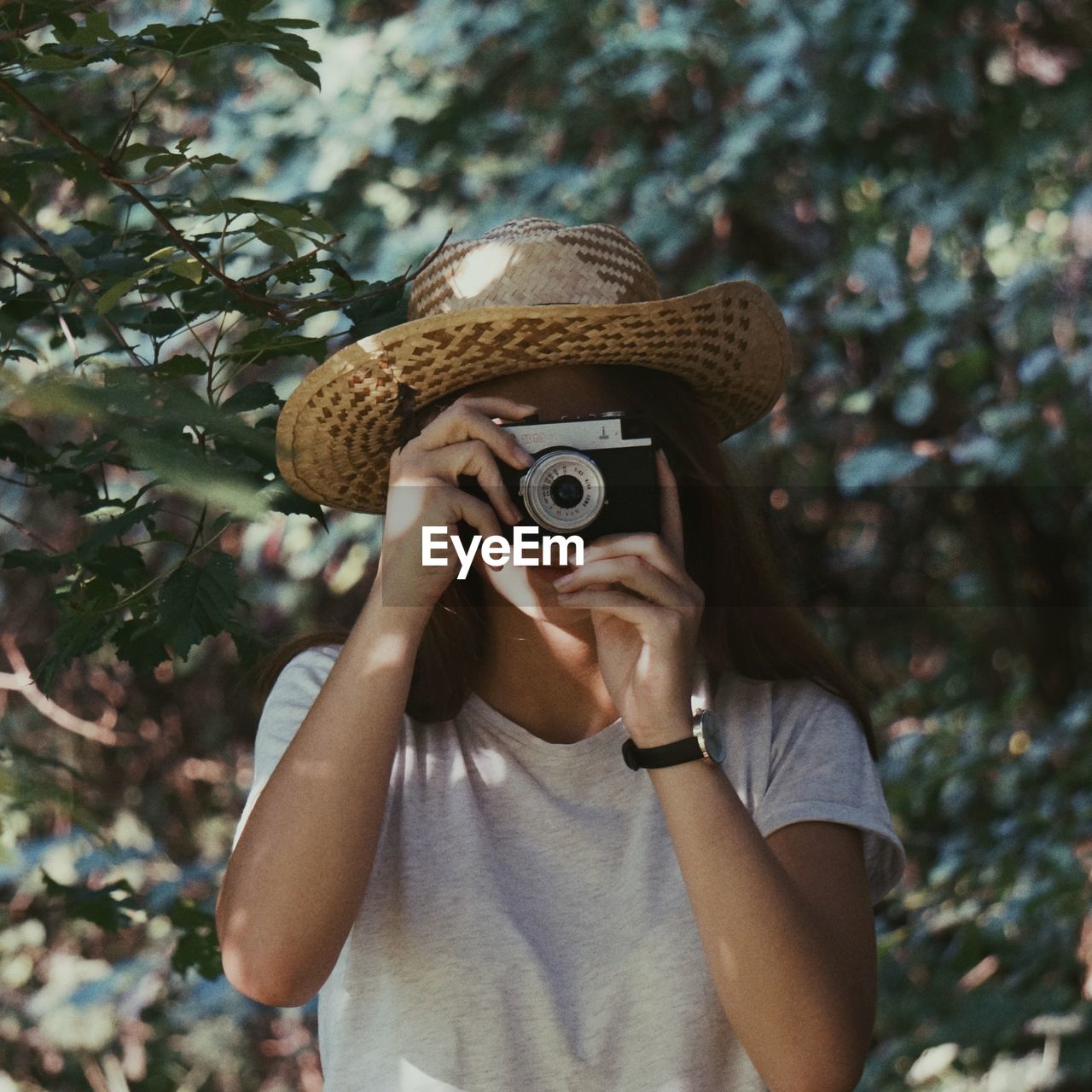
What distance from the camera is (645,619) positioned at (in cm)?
122

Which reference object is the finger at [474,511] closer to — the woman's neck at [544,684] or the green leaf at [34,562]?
the woman's neck at [544,684]

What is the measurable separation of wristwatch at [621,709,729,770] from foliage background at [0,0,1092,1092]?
112 cm

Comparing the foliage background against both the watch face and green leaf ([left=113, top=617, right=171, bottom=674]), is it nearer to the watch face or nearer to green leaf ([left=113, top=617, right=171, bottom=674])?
green leaf ([left=113, top=617, right=171, bottom=674])

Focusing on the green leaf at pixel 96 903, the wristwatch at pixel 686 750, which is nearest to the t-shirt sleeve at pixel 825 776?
the wristwatch at pixel 686 750

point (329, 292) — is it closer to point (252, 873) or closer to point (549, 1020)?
point (252, 873)

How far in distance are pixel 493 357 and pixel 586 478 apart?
0.16 m

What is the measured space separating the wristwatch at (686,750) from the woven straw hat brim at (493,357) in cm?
36

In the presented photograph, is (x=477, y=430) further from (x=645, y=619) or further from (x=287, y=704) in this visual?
(x=287, y=704)

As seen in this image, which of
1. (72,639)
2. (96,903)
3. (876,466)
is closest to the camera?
(72,639)

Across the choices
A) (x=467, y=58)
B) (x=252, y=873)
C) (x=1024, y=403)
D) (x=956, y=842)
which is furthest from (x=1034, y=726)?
(x=252, y=873)

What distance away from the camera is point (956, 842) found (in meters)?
2.88

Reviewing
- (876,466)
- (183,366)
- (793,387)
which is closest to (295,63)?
(183,366)

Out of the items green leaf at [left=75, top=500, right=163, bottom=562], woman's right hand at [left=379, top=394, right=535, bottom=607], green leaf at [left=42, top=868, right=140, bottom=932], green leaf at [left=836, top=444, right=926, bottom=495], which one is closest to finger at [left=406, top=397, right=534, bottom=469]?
woman's right hand at [left=379, top=394, right=535, bottom=607]

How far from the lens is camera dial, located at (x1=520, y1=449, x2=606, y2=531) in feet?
4.06
